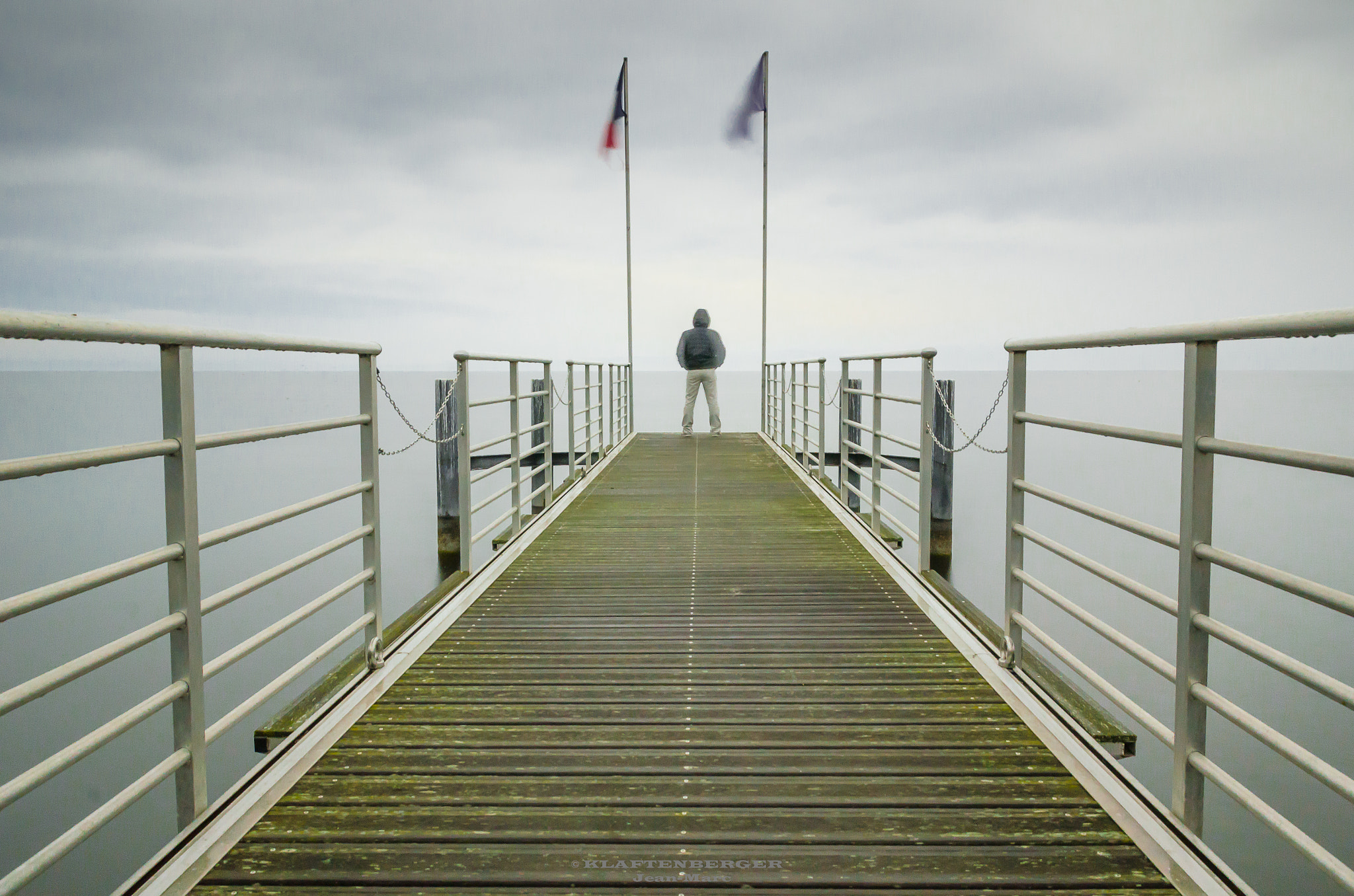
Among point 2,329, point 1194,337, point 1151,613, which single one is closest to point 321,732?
point 2,329

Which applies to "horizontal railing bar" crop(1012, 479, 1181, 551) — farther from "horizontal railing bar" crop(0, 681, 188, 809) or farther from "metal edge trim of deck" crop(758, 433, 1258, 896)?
"horizontal railing bar" crop(0, 681, 188, 809)

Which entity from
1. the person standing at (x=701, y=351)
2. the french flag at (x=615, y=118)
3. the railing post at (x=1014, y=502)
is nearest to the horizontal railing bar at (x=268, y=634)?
the railing post at (x=1014, y=502)

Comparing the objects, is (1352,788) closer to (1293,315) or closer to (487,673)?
(1293,315)

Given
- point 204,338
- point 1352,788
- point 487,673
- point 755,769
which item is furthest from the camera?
point 487,673

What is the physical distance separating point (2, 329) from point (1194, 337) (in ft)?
7.88

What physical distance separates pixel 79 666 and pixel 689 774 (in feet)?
4.83

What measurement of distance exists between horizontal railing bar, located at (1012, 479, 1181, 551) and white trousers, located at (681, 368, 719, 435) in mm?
9407

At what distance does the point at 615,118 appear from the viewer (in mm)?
13672

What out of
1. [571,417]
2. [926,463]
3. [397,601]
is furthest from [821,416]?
[397,601]

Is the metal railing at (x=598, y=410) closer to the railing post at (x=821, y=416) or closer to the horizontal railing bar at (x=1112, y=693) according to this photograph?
the railing post at (x=821, y=416)

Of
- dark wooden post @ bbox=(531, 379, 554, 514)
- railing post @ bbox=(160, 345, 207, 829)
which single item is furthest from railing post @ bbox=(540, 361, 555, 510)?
railing post @ bbox=(160, 345, 207, 829)

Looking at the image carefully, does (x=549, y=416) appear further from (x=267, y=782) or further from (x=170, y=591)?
(x=170, y=591)

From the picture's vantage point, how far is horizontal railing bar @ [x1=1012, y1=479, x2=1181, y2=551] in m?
2.12

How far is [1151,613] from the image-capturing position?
12.2 m
